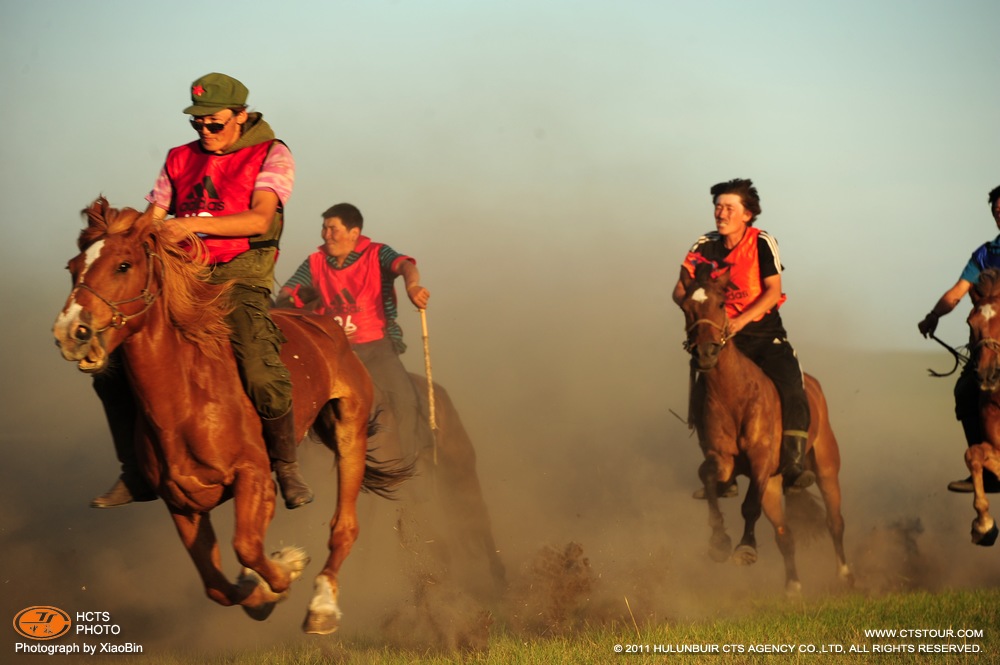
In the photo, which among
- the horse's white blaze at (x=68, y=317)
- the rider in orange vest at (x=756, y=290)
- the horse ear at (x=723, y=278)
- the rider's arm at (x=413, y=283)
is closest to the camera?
the horse's white blaze at (x=68, y=317)

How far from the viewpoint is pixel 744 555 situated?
10.7 meters

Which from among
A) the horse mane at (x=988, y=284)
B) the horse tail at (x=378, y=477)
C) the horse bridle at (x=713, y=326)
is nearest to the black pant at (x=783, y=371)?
the horse bridle at (x=713, y=326)

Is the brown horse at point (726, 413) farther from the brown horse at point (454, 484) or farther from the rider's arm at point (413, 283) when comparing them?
the brown horse at point (454, 484)

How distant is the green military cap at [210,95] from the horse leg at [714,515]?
5703 mm

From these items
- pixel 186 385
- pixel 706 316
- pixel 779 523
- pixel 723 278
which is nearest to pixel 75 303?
pixel 186 385

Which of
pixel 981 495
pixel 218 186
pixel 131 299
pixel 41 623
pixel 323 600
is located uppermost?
pixel 218 186

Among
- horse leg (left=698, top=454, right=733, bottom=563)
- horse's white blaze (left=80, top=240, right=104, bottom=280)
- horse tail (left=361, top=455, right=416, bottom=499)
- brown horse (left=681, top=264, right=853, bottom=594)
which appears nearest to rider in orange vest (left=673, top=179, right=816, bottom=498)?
brown horse (left=681, top=264, right=853, bottom=594)

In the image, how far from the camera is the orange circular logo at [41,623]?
1036cm

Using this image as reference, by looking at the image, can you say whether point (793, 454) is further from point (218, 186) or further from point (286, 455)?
point (218, 186)

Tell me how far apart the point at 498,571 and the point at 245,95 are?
604cm

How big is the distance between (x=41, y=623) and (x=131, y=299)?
4845mm

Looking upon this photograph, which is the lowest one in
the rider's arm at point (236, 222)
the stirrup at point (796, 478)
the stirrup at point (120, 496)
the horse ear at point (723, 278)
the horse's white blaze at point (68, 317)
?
the stirrup at point (796, 478)

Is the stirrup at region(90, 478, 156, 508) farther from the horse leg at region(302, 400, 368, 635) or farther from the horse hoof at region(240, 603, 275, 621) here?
the horse leg at region(302, 400, 368, 635)

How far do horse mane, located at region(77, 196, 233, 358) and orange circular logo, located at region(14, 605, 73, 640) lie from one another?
13.8 feet
